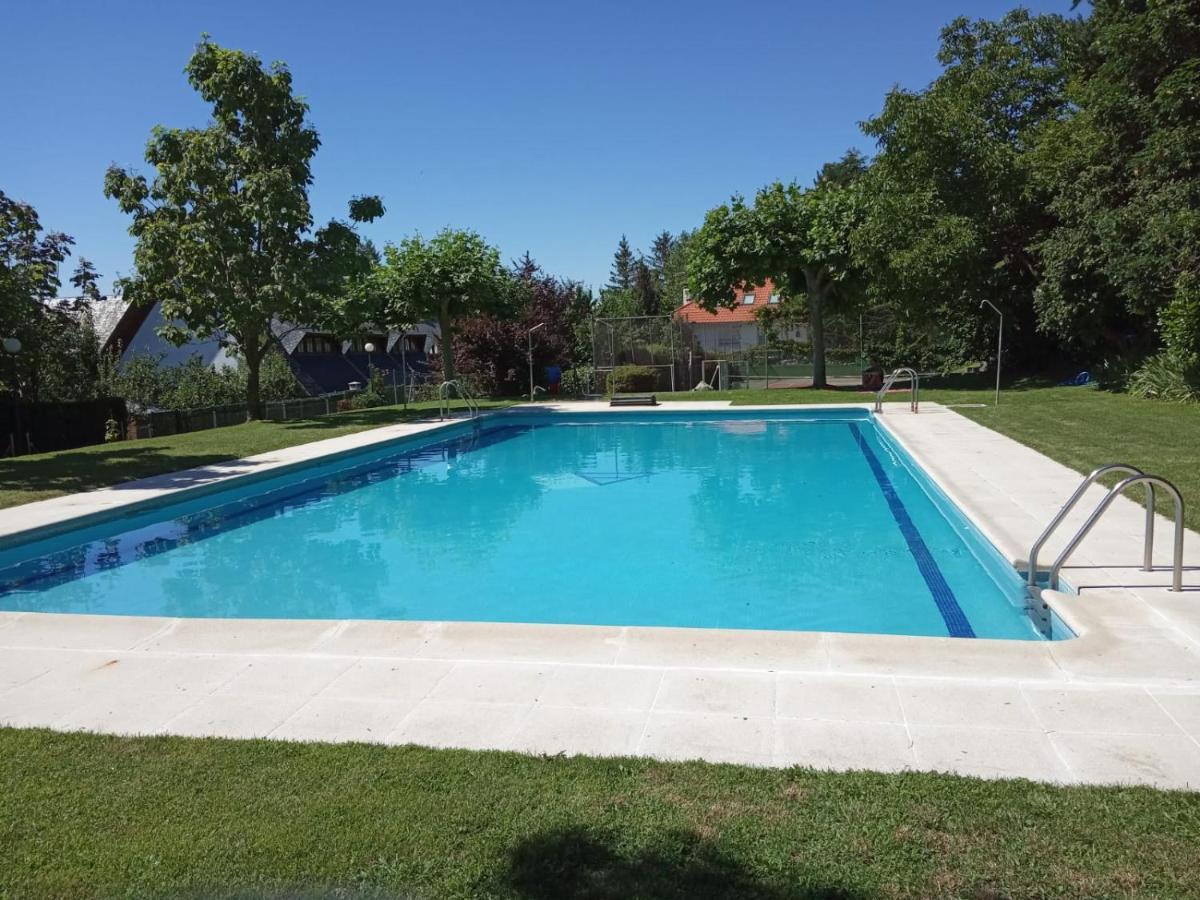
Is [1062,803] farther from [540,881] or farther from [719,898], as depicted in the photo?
[540,881]

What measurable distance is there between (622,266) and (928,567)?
82.8 meters

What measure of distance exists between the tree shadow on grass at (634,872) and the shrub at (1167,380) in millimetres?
17223

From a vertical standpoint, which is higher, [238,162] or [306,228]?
[238,162]

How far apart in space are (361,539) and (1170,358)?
16575 millimetres

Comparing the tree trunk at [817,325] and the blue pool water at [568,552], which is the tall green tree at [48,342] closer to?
the blue pool water at [568,552]

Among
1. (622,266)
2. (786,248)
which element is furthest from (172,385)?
(622,266)

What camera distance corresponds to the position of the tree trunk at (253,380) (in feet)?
65.5

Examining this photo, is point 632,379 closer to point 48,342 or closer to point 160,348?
point 48,342

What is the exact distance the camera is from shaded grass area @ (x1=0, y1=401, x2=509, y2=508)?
38.0ft

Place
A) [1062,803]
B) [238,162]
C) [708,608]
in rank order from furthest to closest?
[238,162], [708,608], [1062,803]

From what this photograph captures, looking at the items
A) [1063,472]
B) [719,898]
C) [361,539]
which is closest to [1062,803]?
[719,898]

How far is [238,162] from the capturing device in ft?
62.4

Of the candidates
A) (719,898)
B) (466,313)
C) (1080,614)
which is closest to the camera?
(719,898)

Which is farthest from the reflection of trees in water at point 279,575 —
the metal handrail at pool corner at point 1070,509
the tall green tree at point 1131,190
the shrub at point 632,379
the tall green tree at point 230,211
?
the tall green tree at point 1131,190
